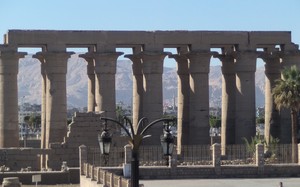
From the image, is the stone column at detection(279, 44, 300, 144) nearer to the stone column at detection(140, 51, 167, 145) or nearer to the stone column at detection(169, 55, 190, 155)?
the stone column at detection(169, 55, 190, 155)

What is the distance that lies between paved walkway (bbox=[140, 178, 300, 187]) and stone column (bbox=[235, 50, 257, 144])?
Answer: 13914 millimetres

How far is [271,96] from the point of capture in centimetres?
6675

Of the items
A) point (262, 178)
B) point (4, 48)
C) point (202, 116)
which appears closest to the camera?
point (262, 178)

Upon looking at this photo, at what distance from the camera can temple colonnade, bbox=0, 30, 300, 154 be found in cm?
5994

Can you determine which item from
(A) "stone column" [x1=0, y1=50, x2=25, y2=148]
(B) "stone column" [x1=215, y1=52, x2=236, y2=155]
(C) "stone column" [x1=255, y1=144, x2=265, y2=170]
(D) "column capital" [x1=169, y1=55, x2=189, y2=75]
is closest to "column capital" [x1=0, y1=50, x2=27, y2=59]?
(A) "stone column" [x1=0, y1=50, x2=25, y2=148]

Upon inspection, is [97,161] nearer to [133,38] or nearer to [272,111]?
[133,38]

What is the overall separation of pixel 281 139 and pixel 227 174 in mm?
14910

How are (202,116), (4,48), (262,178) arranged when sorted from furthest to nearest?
(202,116) → (4,48) → (262,178)

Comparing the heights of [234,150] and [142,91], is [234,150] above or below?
below

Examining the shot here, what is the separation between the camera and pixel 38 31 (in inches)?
2365

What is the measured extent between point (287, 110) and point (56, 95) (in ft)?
54.7

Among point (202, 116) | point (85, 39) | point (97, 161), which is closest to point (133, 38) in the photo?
point (85, 39)

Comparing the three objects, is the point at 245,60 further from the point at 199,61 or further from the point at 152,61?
the point at 152,61

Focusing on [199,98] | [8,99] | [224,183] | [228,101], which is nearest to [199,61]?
[199,98]
